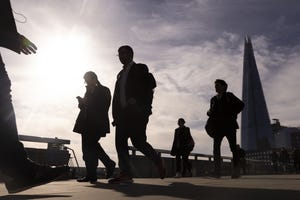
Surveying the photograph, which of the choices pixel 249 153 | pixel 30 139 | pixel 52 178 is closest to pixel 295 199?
pixel 52 178

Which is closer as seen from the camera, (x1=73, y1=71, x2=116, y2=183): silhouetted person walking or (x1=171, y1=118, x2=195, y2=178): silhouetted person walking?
(x1=73, y1=71, x2=116, y2=183): silhouetted person walking

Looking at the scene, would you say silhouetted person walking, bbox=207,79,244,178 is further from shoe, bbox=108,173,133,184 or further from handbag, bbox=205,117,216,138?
shoe, bbox=108,173,133,184

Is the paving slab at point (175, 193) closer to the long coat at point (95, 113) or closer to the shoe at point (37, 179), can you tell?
the shoe at point (37, 179)

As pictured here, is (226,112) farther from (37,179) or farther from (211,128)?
(37,179)

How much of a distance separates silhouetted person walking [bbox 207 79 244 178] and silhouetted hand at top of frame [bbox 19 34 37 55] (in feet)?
14.6

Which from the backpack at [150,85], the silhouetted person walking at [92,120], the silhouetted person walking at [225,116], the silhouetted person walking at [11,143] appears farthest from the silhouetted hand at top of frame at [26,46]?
the silhouetted person walking at [225,116]

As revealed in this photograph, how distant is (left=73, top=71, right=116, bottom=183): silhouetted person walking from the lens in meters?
6.55

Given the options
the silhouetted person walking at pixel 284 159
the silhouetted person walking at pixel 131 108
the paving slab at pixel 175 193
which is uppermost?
the silhouetted person walking at pixel 284 159

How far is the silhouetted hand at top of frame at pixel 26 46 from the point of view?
404 cm

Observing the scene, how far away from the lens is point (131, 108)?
548cm

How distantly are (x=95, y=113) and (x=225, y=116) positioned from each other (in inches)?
103

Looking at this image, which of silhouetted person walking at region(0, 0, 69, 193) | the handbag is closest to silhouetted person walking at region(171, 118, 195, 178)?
the handbag

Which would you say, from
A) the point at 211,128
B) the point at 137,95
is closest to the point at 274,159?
the point at 211,128

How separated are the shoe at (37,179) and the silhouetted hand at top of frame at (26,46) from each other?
1.13 metres
